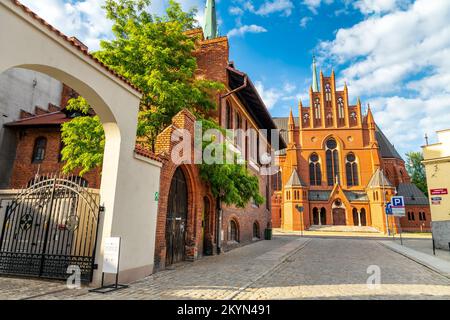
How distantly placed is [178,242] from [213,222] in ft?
9.02

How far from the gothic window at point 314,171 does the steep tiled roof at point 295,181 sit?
2946 mm

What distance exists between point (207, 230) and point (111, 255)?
6.86 metres

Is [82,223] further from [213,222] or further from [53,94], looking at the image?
[53,94]

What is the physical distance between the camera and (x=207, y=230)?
12.9 metres

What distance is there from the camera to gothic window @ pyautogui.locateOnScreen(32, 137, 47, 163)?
57.1ft

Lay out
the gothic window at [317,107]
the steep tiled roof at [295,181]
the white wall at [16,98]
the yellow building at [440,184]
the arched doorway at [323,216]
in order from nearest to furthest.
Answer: the yellow building at [440,184]
the white wall at [16,98]
the arched doorway at [323,216]
the steep tiled roof at [295,181]
the gothic window at [317,107]

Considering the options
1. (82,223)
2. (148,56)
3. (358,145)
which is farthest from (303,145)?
(82,223)

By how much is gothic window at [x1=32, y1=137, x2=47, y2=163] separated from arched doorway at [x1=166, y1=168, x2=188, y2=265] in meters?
A: 11.4

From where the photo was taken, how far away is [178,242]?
34.7 ft

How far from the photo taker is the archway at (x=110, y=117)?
17.2 feet

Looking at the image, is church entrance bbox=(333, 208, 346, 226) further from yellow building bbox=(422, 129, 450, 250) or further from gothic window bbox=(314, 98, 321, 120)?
yellow building bbox=(422, 129, 450, 250)

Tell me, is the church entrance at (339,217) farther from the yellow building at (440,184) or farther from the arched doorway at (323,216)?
the yellow building at (440,184)

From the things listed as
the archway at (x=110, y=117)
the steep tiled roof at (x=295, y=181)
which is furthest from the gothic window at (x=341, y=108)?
the archway at (x=110, y=117)

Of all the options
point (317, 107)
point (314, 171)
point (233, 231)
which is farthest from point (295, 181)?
point (233, 231)
